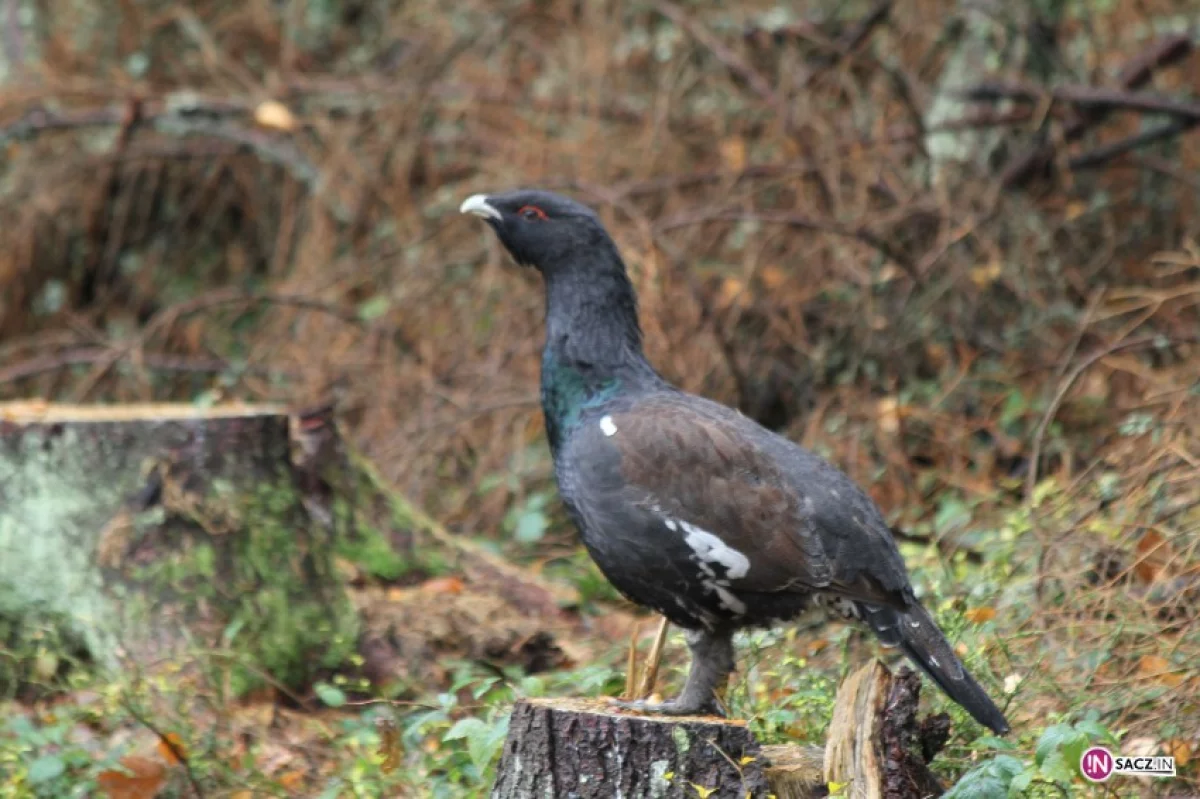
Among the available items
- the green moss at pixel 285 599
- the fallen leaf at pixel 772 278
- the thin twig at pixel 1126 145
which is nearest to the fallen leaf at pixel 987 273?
the thin twig at pixel 1126 145

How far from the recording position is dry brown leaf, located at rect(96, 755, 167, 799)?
450cm

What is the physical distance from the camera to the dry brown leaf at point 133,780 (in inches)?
177

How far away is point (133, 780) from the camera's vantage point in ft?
14.8

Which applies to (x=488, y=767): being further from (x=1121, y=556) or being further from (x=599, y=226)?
(x=1121, y=556)

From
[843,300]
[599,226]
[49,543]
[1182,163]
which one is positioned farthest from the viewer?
[1182,163]

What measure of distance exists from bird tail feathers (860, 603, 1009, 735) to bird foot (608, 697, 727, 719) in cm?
48

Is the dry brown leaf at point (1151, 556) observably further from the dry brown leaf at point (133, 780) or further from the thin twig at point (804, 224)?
the dry brown leaf at point (133, 780)

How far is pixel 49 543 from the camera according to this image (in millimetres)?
5582

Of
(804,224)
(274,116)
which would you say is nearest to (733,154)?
(804,224)

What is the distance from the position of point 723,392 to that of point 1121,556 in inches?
108

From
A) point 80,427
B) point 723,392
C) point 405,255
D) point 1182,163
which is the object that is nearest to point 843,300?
point 723,392

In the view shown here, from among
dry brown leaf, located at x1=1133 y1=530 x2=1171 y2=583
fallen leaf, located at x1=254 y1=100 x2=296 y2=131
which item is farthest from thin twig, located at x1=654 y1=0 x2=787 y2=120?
dry brown leaf, located at x1=1133 y1=530 x2=1171 y2=583

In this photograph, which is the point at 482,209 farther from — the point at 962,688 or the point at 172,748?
the point at 962,688

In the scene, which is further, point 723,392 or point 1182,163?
point 1182,163
